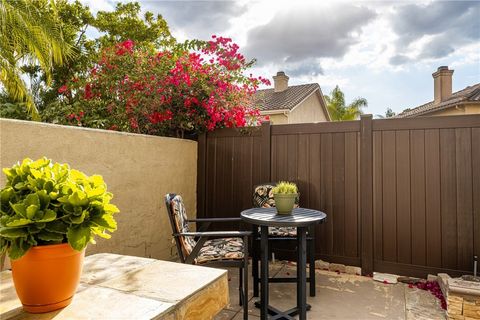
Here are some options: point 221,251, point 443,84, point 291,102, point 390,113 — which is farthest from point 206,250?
point 390,113

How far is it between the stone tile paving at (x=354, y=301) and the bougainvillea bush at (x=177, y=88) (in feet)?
7.45

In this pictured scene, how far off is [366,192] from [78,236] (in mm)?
3266

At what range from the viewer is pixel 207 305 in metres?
1.23

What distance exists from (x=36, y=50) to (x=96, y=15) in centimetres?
541

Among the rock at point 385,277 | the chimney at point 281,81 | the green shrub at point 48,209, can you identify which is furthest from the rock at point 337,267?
the chimney at point 281,81

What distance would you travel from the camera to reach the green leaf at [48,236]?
3.25 feet

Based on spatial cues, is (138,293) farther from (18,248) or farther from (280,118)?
(280,118)

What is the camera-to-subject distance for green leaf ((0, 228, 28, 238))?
37.0 inches

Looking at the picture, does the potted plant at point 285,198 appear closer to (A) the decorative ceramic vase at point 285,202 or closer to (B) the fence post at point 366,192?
(A) the decorative ceramic vase at point 285,202

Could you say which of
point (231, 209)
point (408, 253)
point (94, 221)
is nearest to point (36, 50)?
point (231, 209)

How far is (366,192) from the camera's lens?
3.55 m

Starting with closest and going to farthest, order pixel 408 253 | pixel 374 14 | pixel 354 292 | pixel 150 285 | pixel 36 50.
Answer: pixel 150 285, pixel 354 292, pixel 408 253, pixel 374 14, pixel 36 50

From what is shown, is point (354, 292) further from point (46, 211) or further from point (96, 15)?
point (96, 15)

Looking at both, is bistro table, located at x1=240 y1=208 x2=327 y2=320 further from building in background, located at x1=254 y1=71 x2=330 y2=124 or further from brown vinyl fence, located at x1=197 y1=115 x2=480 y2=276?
building in background, located at x1=254 y1=71 x2=330 y2=124
